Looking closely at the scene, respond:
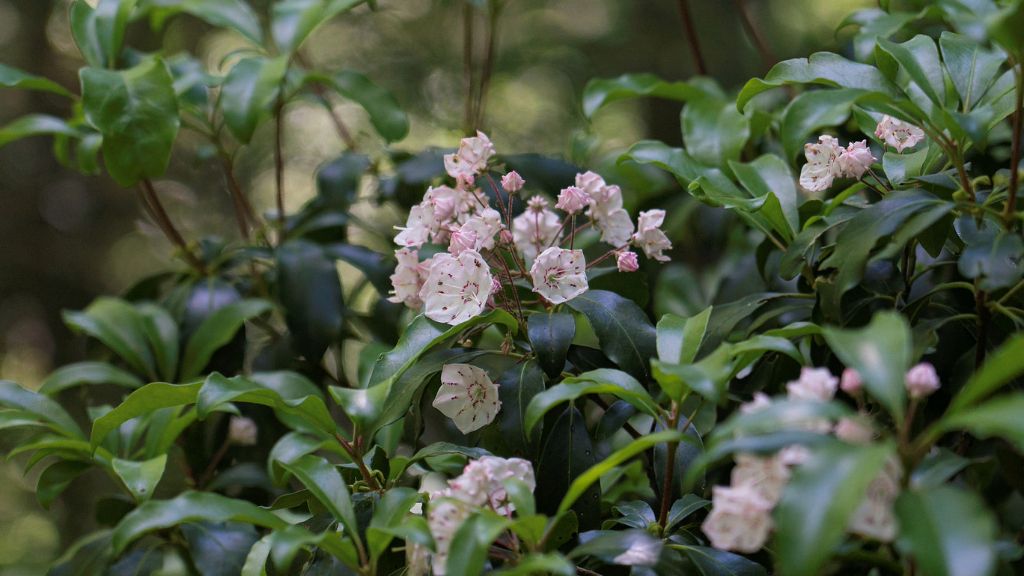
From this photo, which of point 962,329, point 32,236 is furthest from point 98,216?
point 962,329

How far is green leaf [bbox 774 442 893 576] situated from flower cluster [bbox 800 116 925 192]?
1.69 ft

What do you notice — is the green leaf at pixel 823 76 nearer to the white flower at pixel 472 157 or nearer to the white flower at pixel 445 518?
the white flower at pixel 472 157

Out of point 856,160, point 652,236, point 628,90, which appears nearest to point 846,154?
point 856,160

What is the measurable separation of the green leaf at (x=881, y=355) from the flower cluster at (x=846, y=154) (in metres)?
0.40

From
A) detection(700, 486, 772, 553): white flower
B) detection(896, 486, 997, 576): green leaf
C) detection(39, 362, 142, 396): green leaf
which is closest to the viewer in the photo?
detection(896, 486, 997, 576): green leaf

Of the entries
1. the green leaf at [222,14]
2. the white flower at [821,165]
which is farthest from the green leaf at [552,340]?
the green leaf at [222,14]

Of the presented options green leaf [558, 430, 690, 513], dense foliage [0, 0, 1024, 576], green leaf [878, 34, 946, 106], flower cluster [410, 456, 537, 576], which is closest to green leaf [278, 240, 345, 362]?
dense foliage [0, 0, 1024, 576]

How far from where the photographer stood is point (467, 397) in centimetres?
99

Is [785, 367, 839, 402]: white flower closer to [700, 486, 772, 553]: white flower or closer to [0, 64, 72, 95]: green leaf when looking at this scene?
[700, 486, 772, 553]: white flower

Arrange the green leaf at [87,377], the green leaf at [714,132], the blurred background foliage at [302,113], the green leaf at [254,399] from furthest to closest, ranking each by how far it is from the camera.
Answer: the blurred background foliage at [302,113] → the green leaf at [87,377] → the green leaf at [714,132] → the green leaf at [254,399]

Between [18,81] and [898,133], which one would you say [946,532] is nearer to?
[898,133]

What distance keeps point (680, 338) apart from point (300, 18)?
0.90m

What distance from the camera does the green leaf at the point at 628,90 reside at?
139cm

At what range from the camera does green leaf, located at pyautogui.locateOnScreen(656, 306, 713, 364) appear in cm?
86
